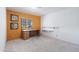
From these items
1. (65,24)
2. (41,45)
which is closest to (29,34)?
(41,45)

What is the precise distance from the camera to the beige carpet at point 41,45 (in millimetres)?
2437

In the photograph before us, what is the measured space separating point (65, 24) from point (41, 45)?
4.33 ft

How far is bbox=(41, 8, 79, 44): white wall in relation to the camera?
9.09 ft

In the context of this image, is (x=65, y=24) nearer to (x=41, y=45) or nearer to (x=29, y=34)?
(x=41, y=45)

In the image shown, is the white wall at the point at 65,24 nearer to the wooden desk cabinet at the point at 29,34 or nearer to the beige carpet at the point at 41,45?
the beige carpet at the point at 41,45

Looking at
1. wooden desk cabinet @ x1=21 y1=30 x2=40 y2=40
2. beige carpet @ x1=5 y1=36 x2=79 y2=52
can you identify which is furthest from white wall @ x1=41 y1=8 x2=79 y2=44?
wooden desk cabinet @ x1=21 y1=30 x2=40 y2=40

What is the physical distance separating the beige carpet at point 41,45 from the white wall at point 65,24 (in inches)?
9.1

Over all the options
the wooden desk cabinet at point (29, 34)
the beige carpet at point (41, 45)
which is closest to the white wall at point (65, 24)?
the beige carpet at point (41, 45)

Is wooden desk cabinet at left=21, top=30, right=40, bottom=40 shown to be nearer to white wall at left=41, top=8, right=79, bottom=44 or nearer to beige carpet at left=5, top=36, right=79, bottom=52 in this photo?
beige carpet at left=5, top=36, right=79, bottom=52

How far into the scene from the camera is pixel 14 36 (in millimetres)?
2531
